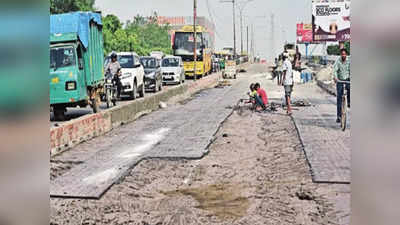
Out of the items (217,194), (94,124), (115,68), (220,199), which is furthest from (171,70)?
(220,199)

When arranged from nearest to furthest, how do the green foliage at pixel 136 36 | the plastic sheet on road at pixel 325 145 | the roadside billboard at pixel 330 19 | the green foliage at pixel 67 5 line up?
1. the plastic sheet on road at pixel 325 145
2. the roadside billboard at pixel 330 19
3. the green foliage at pixel 67 5
4. the green foliage at pixel 136 36

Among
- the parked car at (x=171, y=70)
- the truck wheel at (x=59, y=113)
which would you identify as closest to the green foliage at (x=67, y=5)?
the parked car at (x=171, y=70)

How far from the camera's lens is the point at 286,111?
16172mm

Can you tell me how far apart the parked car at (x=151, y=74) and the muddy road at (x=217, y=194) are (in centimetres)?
1629

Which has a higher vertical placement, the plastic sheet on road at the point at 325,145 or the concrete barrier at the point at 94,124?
the concrete barrier at the point at 94,124

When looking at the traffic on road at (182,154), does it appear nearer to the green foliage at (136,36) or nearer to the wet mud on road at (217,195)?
the wet mud on road at (217,195)

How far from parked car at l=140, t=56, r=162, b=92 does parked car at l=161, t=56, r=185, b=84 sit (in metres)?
4.83

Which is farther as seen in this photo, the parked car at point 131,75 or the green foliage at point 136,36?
the green foliage at point 136,36

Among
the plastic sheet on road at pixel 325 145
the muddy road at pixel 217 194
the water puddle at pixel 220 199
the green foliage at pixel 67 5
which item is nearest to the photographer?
the muddy road at pixel 217 194

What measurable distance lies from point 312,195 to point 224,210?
3.89 feet

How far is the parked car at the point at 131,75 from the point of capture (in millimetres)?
20594

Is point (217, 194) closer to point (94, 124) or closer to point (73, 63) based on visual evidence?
point (94, 124)
